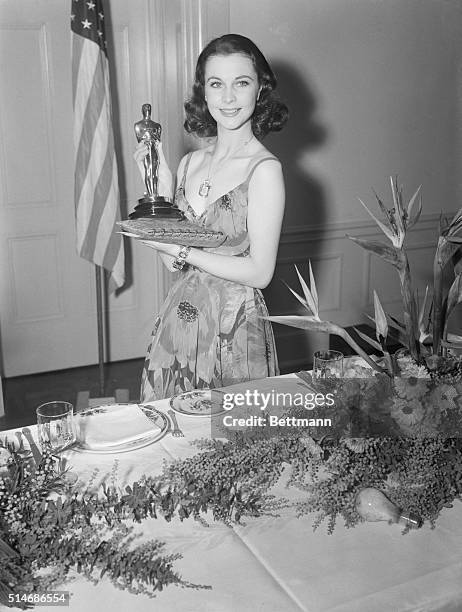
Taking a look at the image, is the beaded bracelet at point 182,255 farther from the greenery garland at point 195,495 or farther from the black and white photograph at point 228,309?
the greenery garland at point 195,495

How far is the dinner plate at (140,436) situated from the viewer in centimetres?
156

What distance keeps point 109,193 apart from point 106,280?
0.66 metres

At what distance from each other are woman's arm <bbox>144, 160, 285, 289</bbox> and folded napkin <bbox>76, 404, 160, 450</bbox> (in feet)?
1.57

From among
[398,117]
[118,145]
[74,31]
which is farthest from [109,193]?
[398,117]

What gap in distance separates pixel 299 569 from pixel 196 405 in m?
0.66

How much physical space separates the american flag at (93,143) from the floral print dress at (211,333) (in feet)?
4.96

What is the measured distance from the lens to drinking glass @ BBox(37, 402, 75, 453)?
1.51 metres

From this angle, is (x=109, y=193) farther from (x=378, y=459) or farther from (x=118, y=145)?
(x=378, y=459)

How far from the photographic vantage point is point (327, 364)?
173cm

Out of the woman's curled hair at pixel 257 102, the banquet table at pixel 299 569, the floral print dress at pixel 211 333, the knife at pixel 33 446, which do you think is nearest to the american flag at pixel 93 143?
the woman's curled hair at pixel 257 102

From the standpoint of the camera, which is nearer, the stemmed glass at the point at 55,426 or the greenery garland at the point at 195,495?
the greenery garland at the point at 195,495

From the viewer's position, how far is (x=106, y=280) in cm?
415

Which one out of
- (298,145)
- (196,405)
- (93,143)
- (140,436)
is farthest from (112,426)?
(298,145)

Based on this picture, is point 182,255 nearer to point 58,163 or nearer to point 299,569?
point 299,569
